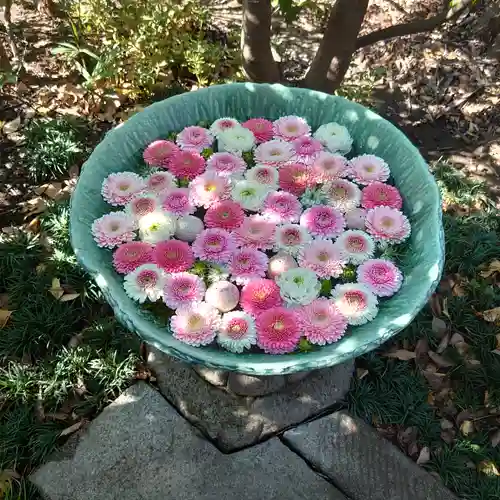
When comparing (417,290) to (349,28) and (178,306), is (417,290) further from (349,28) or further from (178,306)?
(349,28)

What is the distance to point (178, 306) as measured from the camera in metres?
1.75

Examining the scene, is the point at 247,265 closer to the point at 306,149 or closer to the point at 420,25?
the point at 306,149

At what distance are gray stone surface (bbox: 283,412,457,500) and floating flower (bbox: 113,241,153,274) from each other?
0.92 m

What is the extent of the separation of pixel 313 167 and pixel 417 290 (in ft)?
2.06

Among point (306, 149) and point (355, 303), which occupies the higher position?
point (306, 149)

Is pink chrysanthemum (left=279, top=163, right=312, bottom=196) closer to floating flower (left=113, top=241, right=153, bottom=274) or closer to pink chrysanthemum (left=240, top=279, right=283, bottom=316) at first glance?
pink chrysanthemum (left=240, top=279, right=283, bottom=316)

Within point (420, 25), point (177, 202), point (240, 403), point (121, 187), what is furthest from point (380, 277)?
point (420, 25)

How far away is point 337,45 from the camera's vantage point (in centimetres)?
279

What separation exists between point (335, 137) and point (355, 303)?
73cm

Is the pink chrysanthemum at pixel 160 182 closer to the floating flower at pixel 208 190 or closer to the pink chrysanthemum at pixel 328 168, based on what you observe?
the floating flower at pixel 208 190

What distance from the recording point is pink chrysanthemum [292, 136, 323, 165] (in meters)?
2.12

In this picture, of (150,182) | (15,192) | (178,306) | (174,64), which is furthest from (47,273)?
(174,64)

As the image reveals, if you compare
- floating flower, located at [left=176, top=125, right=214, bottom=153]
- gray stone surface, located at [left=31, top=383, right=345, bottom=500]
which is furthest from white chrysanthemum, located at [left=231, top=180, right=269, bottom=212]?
gray stone surface, located at [left=31, top=383, right=345, bottom=500]

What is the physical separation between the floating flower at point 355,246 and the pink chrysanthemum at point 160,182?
2.08ft
